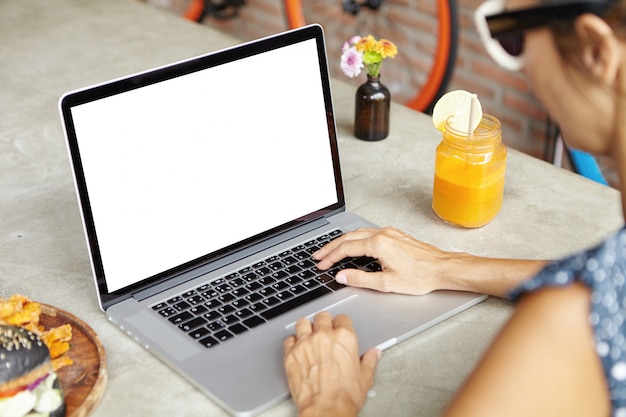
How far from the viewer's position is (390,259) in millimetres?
1218

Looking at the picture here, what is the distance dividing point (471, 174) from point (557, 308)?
67cm

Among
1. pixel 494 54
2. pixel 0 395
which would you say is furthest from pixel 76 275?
pixel 494 54

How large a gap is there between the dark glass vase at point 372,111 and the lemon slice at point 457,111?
0.25 metres

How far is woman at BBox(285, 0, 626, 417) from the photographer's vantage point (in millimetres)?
708

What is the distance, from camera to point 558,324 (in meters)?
0.70

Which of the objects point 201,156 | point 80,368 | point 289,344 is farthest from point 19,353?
point 201,156

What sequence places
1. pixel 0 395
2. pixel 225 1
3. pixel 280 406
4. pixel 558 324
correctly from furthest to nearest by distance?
pixel 225 1 → pixel 280 406 → pixel 0 395 → pixel 558 324

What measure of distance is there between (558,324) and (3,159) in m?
1.23

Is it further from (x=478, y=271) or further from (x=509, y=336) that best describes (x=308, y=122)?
(x=509, y=336)

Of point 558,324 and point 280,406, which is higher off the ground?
point 558,324

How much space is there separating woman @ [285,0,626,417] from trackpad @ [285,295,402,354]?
0.15 ft

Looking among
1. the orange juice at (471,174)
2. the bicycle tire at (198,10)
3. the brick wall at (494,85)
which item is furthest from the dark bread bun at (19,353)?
the bicycle tire at (198,10)

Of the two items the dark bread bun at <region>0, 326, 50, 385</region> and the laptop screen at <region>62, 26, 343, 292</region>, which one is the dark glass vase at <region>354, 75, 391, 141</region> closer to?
the laptop screen at <region>62, 26, 343, 292</region>

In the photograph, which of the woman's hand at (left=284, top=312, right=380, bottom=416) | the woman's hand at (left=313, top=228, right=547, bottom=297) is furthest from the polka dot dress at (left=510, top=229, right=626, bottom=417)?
the woman's hand at (left=313, top=228, right=547, bottom=297)
